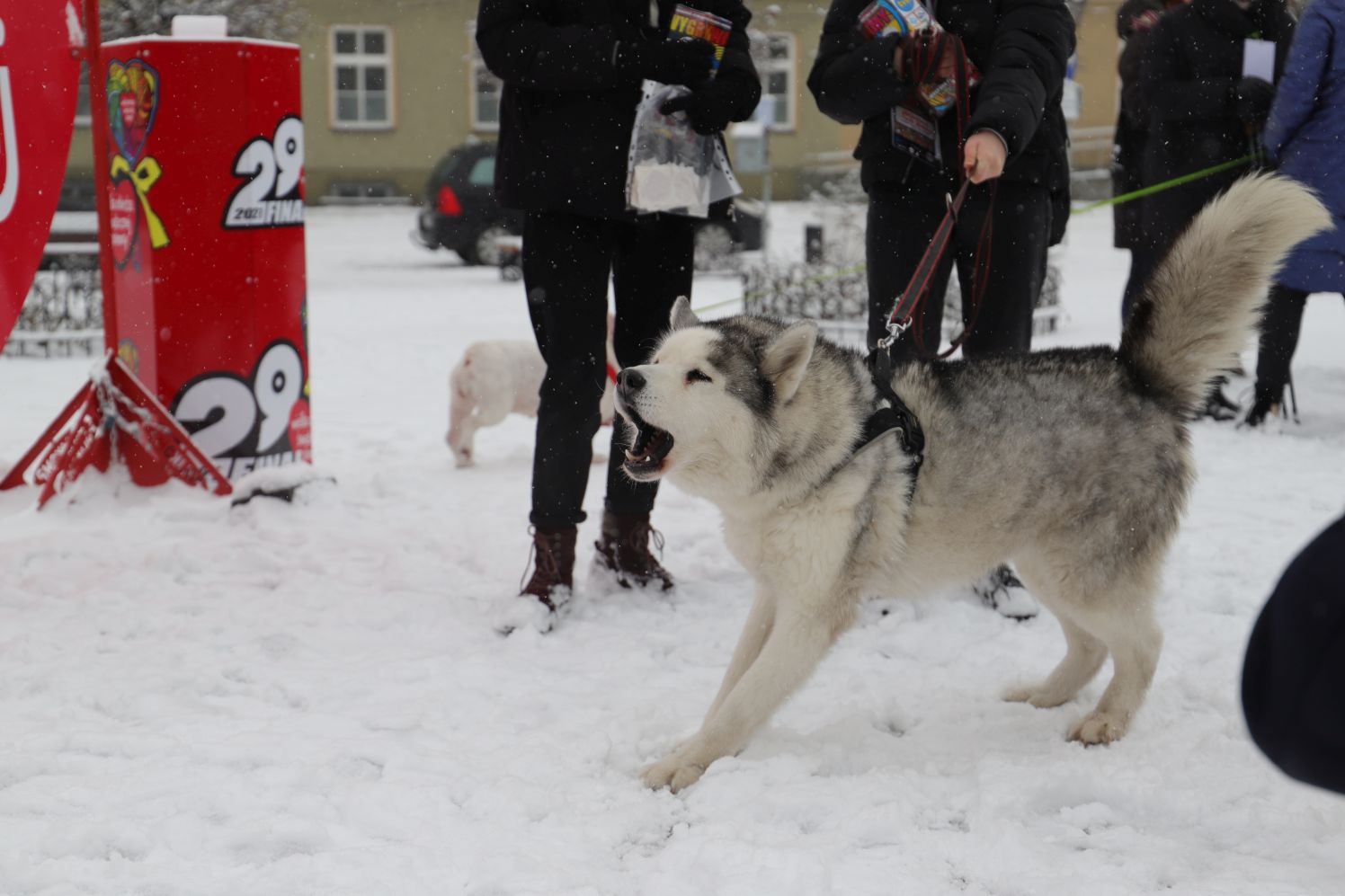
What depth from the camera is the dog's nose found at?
2.83m

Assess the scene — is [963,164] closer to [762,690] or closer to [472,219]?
[762,690]

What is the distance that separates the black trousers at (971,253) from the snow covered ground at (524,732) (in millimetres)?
947

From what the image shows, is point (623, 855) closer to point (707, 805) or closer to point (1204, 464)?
point (707, 805)

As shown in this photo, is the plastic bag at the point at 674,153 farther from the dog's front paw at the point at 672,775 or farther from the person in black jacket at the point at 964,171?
the dog's front paw at the point at 672,775

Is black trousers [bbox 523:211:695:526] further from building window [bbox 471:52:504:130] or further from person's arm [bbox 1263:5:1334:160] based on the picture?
building window [bbox 471:52:504:130]

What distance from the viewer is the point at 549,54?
3734mm

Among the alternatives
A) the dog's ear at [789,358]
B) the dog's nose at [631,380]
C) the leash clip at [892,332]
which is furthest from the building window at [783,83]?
the dog's nose at [631,380]

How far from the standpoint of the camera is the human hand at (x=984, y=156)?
3.41 m

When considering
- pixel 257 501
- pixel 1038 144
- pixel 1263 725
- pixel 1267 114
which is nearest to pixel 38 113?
pixel 257 501

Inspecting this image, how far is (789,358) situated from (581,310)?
1.18m

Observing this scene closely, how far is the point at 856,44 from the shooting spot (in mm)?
3865

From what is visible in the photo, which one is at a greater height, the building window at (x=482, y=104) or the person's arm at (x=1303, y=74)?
the building window at (x=482, y=104)

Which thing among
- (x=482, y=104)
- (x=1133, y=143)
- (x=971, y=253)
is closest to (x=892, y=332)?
(x=971, y=253)

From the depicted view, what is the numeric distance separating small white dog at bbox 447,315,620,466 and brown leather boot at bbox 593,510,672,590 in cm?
180
